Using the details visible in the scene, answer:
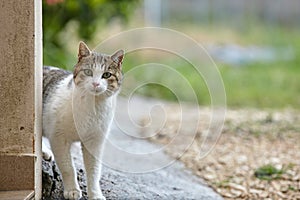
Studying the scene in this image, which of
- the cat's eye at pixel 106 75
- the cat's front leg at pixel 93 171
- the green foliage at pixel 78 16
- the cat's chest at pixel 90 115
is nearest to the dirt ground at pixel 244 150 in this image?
the cat's front leg at pixel 93 171

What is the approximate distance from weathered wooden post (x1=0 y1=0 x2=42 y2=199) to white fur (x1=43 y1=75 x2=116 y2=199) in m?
0.14

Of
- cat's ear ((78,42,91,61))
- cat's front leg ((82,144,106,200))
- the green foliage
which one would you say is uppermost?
the green foliage

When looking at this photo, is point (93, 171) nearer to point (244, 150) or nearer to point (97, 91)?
point (97, 91)

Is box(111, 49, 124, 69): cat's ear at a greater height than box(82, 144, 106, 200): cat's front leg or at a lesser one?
greater

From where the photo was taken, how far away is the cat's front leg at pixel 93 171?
2381 millimetres

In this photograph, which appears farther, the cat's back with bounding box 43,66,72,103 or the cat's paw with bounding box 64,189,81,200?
the cat's back with bounding box 43,66,72,103

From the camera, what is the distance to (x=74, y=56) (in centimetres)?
619

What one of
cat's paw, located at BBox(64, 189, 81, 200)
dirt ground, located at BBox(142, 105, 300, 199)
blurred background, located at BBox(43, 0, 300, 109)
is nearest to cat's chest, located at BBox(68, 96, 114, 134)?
cat's paw, located at BBox(64, 189, 81, 200)

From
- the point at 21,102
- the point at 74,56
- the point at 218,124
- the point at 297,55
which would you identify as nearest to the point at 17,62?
the point at 21,102

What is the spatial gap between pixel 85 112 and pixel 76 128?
0.23 ft

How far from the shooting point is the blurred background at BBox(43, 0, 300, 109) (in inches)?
229

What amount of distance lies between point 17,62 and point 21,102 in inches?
5.4

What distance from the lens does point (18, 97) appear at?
85.7 inches

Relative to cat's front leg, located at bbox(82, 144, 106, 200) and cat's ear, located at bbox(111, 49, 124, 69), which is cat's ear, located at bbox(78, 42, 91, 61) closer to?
cat's ear, located at bbox(111, 49, 124, 69)
